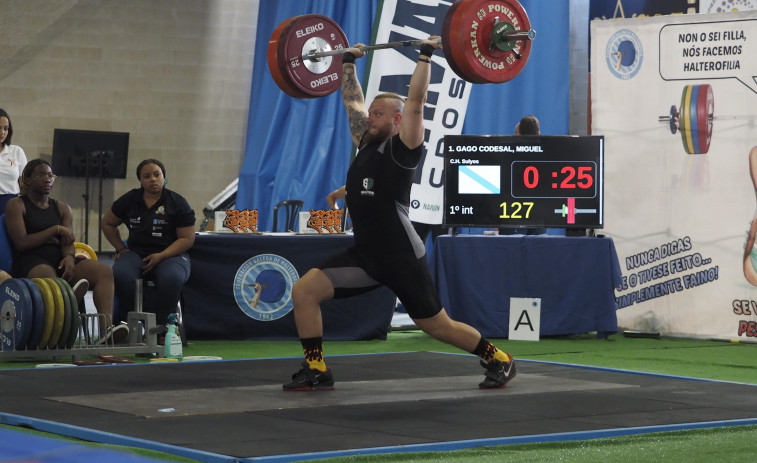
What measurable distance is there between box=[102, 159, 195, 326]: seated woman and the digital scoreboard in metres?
1.77

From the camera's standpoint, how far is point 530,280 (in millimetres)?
6969

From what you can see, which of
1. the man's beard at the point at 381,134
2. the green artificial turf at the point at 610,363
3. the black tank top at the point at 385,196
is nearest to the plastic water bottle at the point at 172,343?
the green artificial turf at the point at 610,363

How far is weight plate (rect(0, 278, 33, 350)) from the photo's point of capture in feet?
17.5

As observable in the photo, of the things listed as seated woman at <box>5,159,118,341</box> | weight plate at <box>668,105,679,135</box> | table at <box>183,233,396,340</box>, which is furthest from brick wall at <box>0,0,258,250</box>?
weight plate at <box>668,105,679,135</box>

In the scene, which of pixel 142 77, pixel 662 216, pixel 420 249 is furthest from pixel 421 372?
pixel 142 77

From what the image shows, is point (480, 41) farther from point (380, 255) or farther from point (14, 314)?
point (14, 314)

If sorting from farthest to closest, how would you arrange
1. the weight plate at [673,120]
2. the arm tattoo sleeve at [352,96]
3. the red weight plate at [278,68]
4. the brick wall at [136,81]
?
the brick wall at [136,81]
the weight plate at [673,120]
the red weight plate at [278,68]
the arm tattoo sleeve at [352,96]

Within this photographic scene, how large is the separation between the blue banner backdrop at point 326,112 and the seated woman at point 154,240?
4.14 metres

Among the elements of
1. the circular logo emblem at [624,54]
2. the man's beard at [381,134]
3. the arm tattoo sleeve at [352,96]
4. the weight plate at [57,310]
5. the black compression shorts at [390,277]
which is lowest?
the weight plate at [57,310]

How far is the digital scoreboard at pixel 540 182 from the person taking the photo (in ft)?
22.8

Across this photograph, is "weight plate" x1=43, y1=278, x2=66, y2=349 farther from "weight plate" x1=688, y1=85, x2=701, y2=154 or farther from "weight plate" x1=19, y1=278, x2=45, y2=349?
"weight plate" x1=688, y1=85, x2=701, y2=154

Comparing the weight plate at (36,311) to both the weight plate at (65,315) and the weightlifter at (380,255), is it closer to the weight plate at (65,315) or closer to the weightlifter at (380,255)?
the weight plate at (65,315)

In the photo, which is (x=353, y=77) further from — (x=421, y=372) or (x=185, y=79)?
(x=185, y=79)

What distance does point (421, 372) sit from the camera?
522 centimetres
